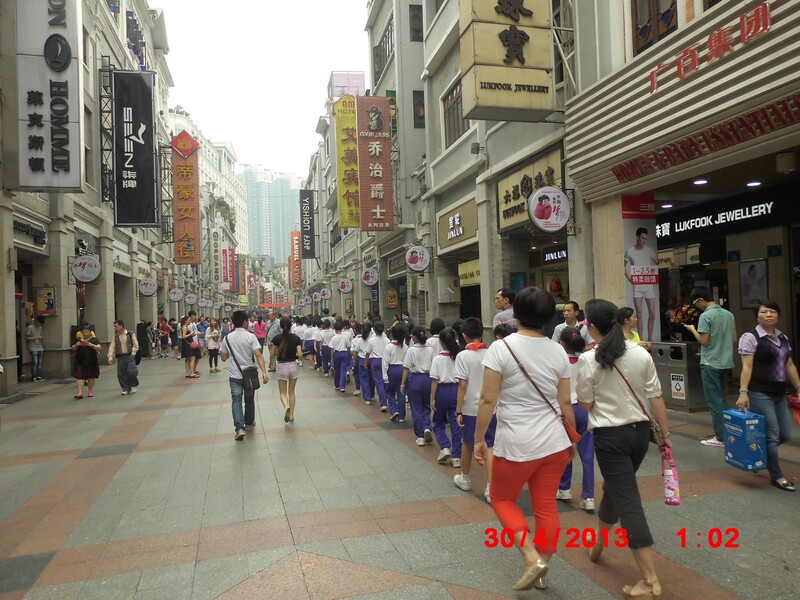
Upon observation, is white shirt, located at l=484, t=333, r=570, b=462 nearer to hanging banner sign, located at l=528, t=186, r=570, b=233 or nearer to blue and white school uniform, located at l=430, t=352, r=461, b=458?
blue and white school uniform, located at l=430, t=352, r=461, b=458

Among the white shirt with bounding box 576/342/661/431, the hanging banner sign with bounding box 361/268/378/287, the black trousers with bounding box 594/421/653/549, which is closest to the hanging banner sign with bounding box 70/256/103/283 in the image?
the hanging banner sign with bounding box 361/268/378/287

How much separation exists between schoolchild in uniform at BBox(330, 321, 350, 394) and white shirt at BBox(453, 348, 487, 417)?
6.59m

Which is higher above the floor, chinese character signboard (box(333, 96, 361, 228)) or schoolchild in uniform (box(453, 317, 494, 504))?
chinese character signboard (box(333, 96, 361, 228))

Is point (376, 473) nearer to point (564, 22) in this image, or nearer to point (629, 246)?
point (629, 246)

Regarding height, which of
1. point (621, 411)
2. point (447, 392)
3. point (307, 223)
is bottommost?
point (447, 392)

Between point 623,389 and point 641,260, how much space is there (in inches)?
269

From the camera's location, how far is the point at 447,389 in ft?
19.1

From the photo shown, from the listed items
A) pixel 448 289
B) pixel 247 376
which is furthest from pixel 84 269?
pixel 448 289

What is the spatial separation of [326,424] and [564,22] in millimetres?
9239

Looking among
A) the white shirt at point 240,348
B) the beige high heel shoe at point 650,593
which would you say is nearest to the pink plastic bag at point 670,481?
the beige high heel shoe at point 650,593

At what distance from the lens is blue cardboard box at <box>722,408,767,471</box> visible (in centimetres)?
479

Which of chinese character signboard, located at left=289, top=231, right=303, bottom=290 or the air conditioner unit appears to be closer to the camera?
Answer: the air conditioner unit
